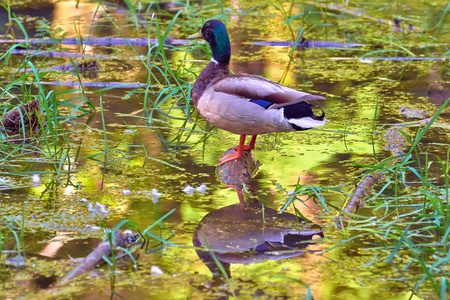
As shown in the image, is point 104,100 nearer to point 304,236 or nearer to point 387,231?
point 304,236

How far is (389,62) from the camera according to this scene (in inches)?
252

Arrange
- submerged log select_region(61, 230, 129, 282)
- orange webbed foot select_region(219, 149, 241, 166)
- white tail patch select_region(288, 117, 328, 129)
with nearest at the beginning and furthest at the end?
submerged log select_region(61, 230, 129, 282) < white tail patch select_region(288, 117, 328, 129) < orange webbed foot select_region(219, 149, 241, 166)

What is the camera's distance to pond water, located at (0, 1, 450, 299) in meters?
2.77

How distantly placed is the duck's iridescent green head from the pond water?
25.1 inches

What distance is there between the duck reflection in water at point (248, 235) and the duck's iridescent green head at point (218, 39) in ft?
3.32

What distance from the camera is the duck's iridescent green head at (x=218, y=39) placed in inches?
166

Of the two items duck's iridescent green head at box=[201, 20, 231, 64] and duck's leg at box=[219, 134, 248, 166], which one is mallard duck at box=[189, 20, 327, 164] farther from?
duck's iridescent green head at box=[201, 20, 231, 64]

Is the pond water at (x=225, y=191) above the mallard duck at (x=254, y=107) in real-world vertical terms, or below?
below

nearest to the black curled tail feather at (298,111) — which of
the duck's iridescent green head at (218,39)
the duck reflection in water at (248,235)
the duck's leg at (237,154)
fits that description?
the duck's leg at (237,154)

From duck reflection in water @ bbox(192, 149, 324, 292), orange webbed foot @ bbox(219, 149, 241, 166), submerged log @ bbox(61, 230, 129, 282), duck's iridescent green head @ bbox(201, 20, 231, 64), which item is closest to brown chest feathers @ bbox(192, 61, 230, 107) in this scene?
duck's iridescent green head @ bbox(201, 20, 231, 64)

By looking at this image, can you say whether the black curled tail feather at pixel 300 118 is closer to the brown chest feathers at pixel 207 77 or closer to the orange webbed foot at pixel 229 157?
the orange webbed foot at pixel 229 157

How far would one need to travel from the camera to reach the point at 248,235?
3.18 metres

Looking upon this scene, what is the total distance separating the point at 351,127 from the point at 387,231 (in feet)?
6.41

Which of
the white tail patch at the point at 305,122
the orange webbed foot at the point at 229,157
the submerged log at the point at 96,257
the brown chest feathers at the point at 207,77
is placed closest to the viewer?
the submerged log at the point at 96,257
